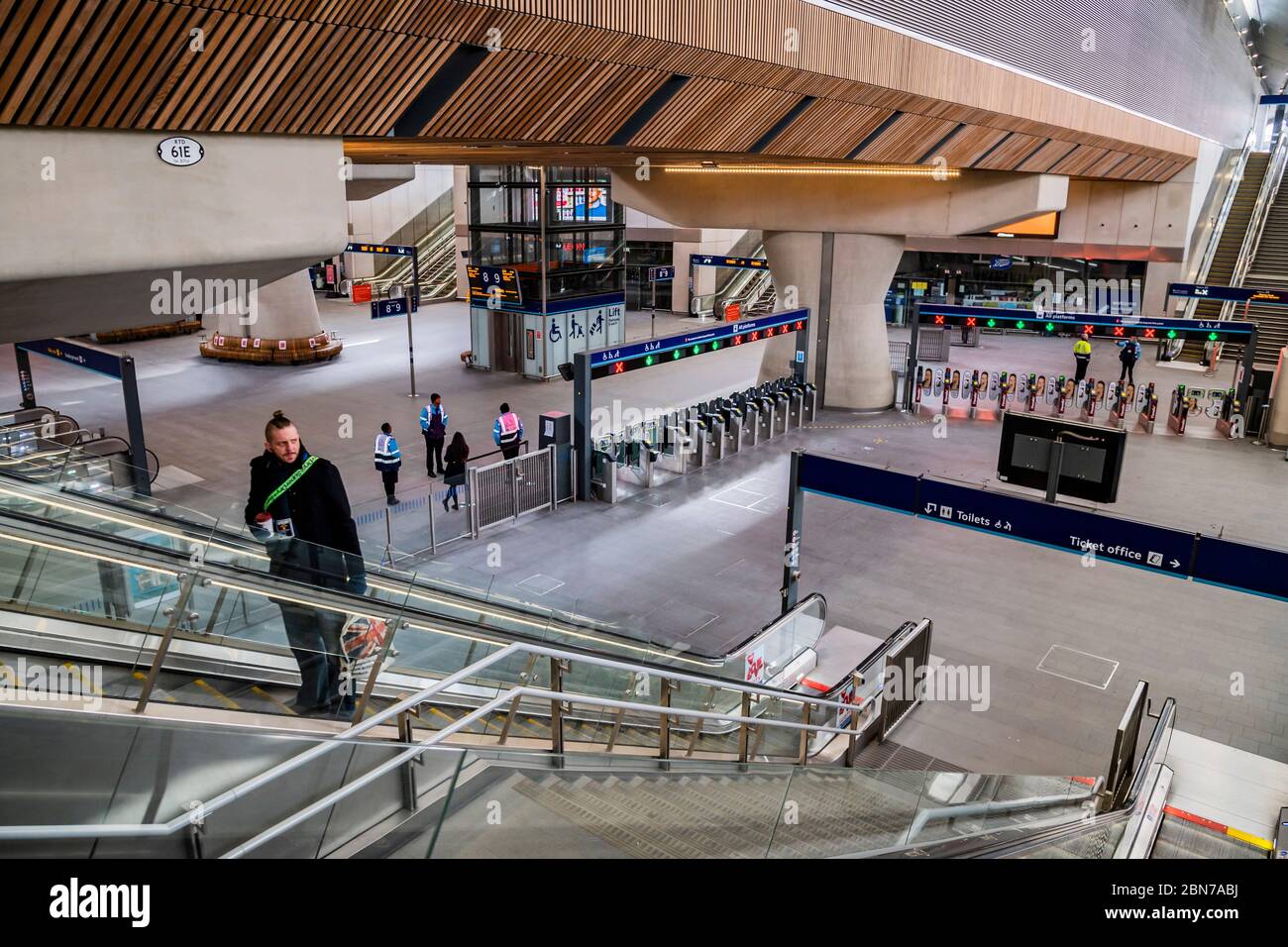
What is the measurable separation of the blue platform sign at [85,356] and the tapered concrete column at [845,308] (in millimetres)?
13125

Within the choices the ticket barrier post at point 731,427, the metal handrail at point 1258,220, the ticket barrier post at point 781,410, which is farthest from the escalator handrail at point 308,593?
the metal handrail at point 1258,220

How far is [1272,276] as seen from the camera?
1161 inches

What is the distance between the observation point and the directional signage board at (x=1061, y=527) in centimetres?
785

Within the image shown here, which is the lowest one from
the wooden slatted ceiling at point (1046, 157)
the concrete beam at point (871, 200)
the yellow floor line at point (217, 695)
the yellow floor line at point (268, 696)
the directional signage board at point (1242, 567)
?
the directional signage board at point (1242, 567)

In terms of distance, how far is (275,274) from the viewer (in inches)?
356

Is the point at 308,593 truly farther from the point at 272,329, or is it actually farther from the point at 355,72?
the point at 272,329

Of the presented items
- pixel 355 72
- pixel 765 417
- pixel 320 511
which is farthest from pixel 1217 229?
pixel 320 511

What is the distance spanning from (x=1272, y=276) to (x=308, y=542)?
109 ft

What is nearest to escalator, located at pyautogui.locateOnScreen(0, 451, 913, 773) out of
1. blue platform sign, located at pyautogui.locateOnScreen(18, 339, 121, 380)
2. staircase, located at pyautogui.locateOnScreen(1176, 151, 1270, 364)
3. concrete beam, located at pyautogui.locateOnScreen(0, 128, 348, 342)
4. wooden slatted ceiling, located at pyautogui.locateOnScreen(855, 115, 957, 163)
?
concrete beam, located at pyautogui.locateOnScreen(0, 128, 348, 342)

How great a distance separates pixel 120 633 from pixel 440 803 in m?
1.88

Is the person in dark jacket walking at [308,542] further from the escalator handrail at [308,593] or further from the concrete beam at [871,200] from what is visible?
the concrete beam at [871,200]

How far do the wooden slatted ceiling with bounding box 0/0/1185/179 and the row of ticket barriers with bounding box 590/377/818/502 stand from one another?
5255 millimetres

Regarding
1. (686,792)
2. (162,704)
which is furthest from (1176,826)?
(162,704)
